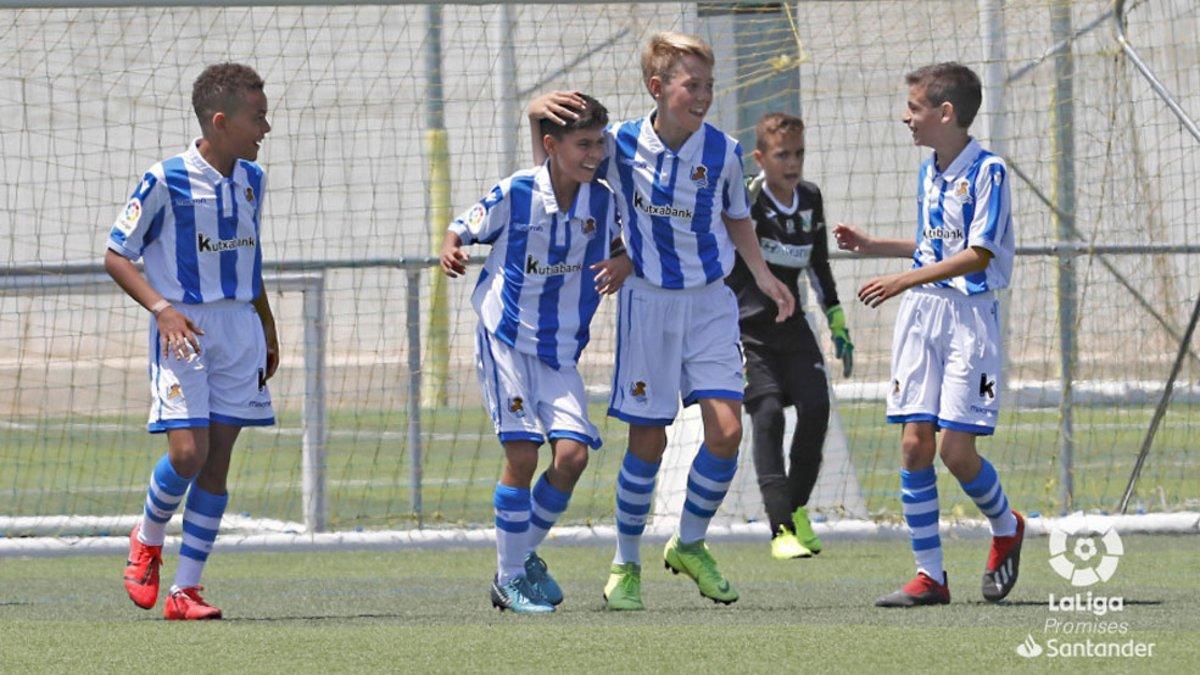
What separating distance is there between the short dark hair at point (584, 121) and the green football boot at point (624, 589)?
1.42 m

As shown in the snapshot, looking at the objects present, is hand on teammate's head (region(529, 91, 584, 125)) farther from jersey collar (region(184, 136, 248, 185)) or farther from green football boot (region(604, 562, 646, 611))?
green football boot (region(604, 562, 646, 611))

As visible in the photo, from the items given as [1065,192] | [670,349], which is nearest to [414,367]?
[1065,192]

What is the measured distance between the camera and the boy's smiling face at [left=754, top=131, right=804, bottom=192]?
8492 millimetres

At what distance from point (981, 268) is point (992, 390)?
0.42 meters

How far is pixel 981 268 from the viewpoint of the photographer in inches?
267

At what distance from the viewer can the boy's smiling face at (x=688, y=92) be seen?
688 cm

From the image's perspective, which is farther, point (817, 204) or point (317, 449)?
point (317, 449)

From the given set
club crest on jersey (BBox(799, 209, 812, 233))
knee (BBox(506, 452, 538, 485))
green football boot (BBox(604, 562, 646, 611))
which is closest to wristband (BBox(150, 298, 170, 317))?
knee (BBox(506, 452, 538, 485))

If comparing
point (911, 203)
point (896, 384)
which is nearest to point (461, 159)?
point (911, 203)

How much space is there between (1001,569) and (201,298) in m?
2.71

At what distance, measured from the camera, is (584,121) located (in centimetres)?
681

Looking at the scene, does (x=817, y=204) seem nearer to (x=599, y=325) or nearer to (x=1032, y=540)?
(x=1032, y=540)

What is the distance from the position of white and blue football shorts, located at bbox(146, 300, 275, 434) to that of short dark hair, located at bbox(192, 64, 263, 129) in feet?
2.04

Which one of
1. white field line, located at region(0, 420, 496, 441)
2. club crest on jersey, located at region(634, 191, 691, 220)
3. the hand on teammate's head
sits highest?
the hand on teammate's head
